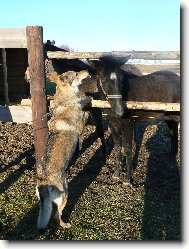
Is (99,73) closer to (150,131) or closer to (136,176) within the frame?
(136,176)

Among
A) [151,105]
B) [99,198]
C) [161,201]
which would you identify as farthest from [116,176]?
[151,105]

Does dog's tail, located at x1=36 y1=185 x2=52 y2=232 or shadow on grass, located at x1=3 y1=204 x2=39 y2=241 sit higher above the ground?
dog's tail, located at x1=36 y1=185 x2=52 y2=232

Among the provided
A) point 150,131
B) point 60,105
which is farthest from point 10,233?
point 150,131

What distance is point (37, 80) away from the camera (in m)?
5.14

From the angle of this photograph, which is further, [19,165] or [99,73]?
[19,165]

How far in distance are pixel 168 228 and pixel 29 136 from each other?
567 centimetres

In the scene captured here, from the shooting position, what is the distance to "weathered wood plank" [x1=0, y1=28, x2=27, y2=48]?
519 cm

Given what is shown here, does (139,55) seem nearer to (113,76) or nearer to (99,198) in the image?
(113,76)

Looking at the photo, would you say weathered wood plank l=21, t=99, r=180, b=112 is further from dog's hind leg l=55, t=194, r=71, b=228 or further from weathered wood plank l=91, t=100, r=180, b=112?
dog's hind leg l=55, t=194, r=71, b=228

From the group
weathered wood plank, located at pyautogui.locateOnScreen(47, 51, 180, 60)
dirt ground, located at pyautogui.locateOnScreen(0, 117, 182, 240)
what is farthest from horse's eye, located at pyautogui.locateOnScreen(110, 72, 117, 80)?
dirt ground, located at pyautogui.locateOnScreen(0, 117, 182, 240)

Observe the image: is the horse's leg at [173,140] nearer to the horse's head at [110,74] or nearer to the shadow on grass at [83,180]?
the shadow on grass at [83,180]

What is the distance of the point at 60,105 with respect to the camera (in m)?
5.38

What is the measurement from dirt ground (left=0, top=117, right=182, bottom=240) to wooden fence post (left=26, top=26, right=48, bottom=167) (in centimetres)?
119

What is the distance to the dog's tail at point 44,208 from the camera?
13.7ft
